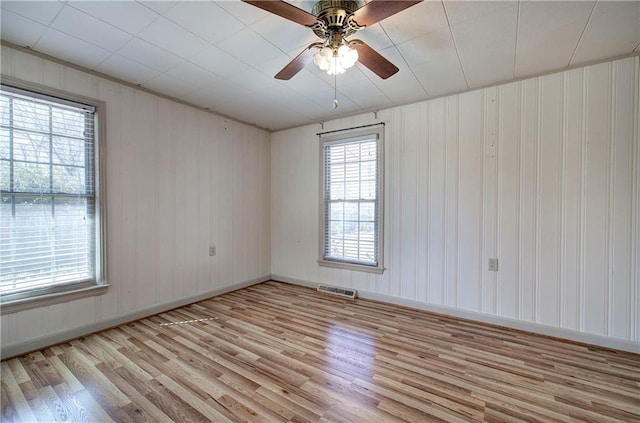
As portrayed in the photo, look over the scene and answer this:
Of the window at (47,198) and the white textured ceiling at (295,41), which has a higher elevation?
the white textured ceiling at (295,41)

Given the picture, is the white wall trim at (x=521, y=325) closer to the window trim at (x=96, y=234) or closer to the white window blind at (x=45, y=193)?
the window trim at (x=96, y=234)

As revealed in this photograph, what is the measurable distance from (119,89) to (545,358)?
4657mm

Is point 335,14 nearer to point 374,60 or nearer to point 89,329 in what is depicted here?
point 374,60

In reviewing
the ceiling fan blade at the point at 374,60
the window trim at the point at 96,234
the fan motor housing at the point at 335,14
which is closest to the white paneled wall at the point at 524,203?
the ceiling fan blade at the point at 374,60

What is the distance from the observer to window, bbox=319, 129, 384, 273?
3.63 meters

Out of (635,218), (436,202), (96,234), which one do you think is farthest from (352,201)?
(96,234)

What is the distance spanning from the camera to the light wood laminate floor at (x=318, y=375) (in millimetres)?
1651

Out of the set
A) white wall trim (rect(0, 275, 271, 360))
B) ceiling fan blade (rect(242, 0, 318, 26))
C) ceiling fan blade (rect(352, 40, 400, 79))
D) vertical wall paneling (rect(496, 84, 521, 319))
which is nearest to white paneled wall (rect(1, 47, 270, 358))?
white wall trim (rect(0, 275, 271, 360))

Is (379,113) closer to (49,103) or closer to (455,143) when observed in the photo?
(455,143)

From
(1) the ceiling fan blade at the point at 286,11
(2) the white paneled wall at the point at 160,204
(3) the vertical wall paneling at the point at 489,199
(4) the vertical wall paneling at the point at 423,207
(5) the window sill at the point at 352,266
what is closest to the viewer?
(1) the ceiling fan blade at the point at 286,11

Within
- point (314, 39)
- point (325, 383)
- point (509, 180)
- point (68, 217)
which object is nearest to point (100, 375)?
point (68, 217)

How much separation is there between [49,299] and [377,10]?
3.40 meters

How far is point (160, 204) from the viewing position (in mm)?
3199

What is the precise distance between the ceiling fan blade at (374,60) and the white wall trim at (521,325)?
2568mm
